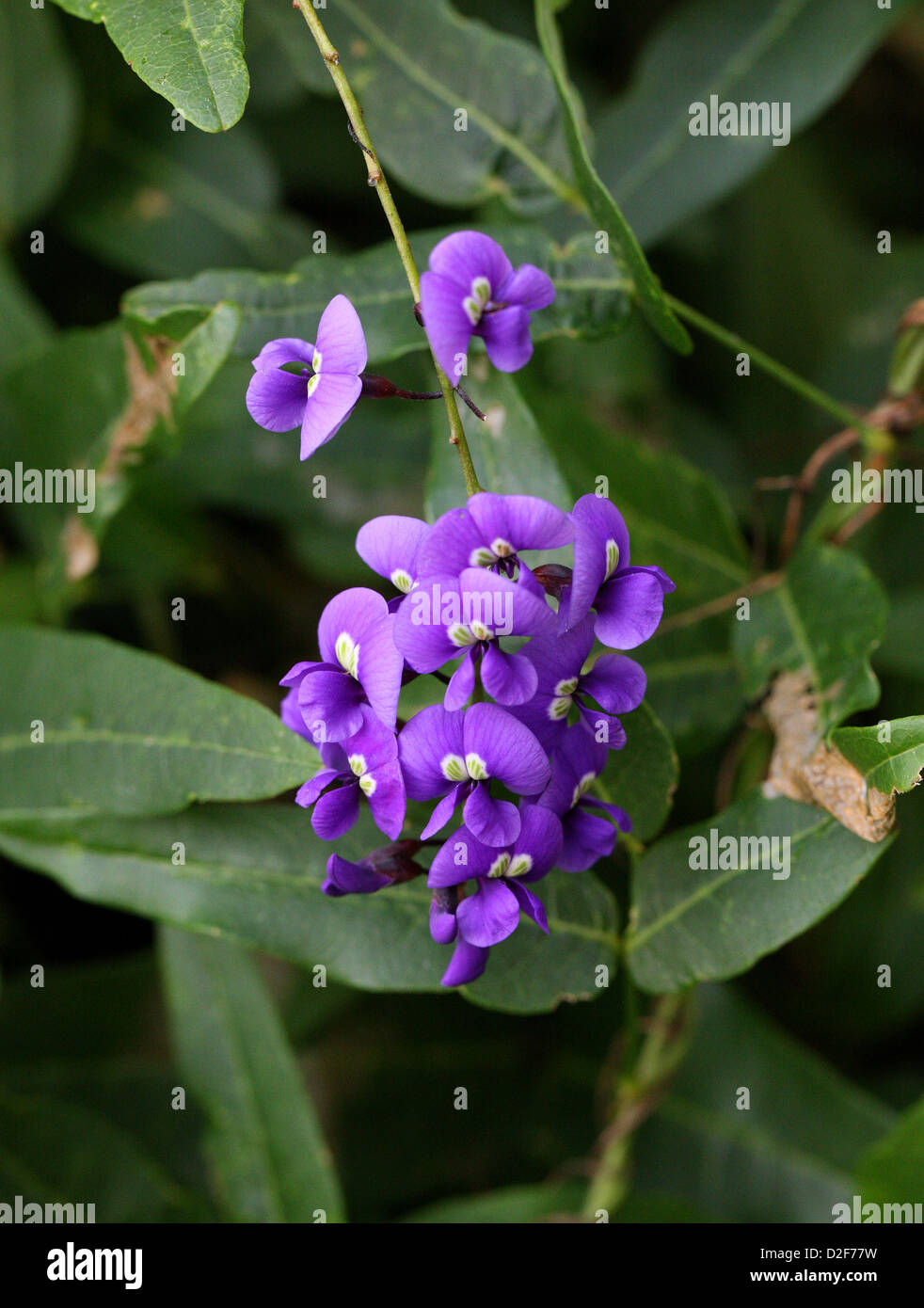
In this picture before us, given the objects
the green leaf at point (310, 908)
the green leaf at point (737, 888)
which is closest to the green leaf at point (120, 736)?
the green leaf at point (310, 908)

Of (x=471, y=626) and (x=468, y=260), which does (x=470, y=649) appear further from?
(x=468, y=260)

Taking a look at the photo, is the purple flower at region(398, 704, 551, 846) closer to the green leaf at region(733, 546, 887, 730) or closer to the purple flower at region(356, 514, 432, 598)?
the purple flower at region(356, 514, 432, 598)

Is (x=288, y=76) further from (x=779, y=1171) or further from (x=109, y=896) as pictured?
(x=779, y=1171)

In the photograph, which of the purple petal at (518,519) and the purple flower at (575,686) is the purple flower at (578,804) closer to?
the purple flower at (575,686)

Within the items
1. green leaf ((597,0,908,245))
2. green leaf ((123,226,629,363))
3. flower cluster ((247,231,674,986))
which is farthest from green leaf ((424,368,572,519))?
green leaf ((597,0,908,245))

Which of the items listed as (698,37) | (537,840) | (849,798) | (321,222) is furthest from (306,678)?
(321,222)

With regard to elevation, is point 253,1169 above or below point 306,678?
below
